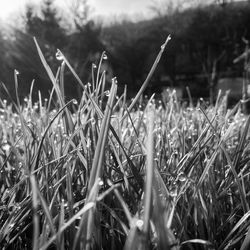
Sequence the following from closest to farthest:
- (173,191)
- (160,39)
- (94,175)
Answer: (94,175) → (173,191) → (160,39)

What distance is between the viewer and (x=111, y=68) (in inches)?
581

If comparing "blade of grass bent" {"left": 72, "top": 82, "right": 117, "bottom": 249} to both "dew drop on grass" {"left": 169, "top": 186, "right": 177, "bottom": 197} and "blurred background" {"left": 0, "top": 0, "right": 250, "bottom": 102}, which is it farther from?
"blurred background" {"left": 0, "top": 0, "right": 250, "bottom": 102}

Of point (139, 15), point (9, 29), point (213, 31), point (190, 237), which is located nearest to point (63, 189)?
point (190, 237)

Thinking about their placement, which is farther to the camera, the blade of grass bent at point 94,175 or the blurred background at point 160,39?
the blurred background at point 160,39

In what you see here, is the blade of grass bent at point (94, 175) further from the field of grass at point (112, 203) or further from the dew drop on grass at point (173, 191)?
the dew drop on grass at point (173, 191)

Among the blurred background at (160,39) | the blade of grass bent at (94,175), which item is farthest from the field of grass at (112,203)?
the blurred background at (160,39)

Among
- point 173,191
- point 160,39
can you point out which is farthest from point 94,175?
point 160,39

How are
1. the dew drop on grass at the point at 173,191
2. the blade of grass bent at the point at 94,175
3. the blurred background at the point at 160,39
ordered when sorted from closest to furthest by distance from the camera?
the blade of grass bent at the point at 94,175
the dew drop on grass at the point at 173,191
the blurred background at the point at 160,39

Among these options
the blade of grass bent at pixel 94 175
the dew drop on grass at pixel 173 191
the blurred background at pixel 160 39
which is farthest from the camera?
the blurred background at pixel 160 39

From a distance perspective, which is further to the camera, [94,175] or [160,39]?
[160,39]

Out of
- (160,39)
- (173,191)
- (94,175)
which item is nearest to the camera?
(94,175)

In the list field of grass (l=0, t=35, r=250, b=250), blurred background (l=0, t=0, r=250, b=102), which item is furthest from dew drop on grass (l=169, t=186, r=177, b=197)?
blurred background (l=0, t=0, r=250, b=102)

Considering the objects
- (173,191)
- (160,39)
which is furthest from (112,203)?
(160,39)

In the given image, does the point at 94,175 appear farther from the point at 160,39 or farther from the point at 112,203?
the point at 160,39
